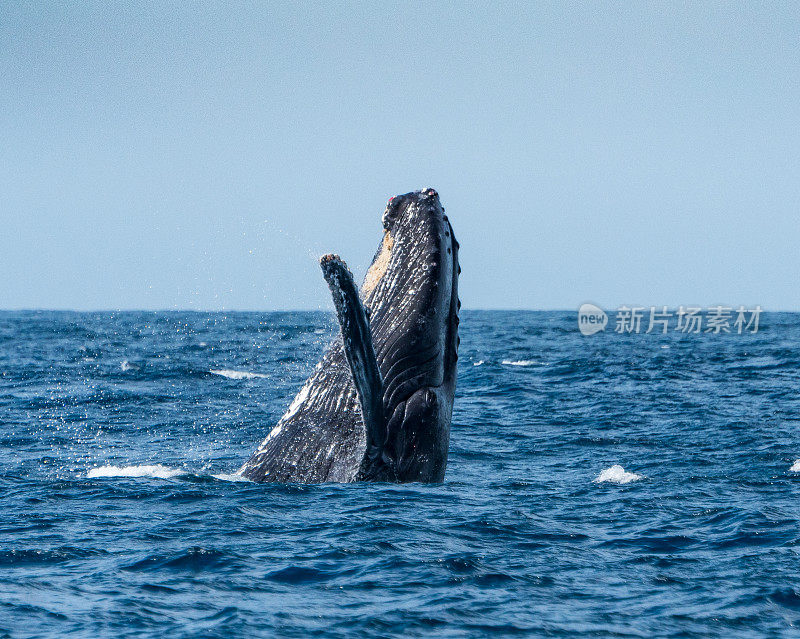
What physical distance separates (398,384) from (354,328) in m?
1.18

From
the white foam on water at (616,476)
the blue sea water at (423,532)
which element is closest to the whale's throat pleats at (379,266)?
the blue sea water at (423,532)

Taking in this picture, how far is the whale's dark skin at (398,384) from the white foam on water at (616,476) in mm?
3664

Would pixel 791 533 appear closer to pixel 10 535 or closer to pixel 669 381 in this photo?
pixel 10 535

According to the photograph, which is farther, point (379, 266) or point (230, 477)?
point (230, 477)

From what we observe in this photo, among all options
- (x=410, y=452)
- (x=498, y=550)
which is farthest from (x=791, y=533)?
(x=410, y=452)

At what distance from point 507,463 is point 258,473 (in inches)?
210

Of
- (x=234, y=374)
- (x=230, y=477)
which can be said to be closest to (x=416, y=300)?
(x=230, y=477)

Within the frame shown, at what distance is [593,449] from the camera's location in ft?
52.7

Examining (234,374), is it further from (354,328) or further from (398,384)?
(354,328)

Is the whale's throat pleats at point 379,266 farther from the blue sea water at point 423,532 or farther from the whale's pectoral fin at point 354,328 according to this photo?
the blue sea water at point 423,532

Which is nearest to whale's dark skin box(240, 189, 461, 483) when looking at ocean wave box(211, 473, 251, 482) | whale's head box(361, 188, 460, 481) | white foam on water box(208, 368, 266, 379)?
whale's head box(361, 188, 460, 481)

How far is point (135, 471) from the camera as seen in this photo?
13711 millimetres

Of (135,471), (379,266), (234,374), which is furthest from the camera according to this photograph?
(234,374)

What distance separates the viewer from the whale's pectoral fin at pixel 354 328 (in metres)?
8.56
